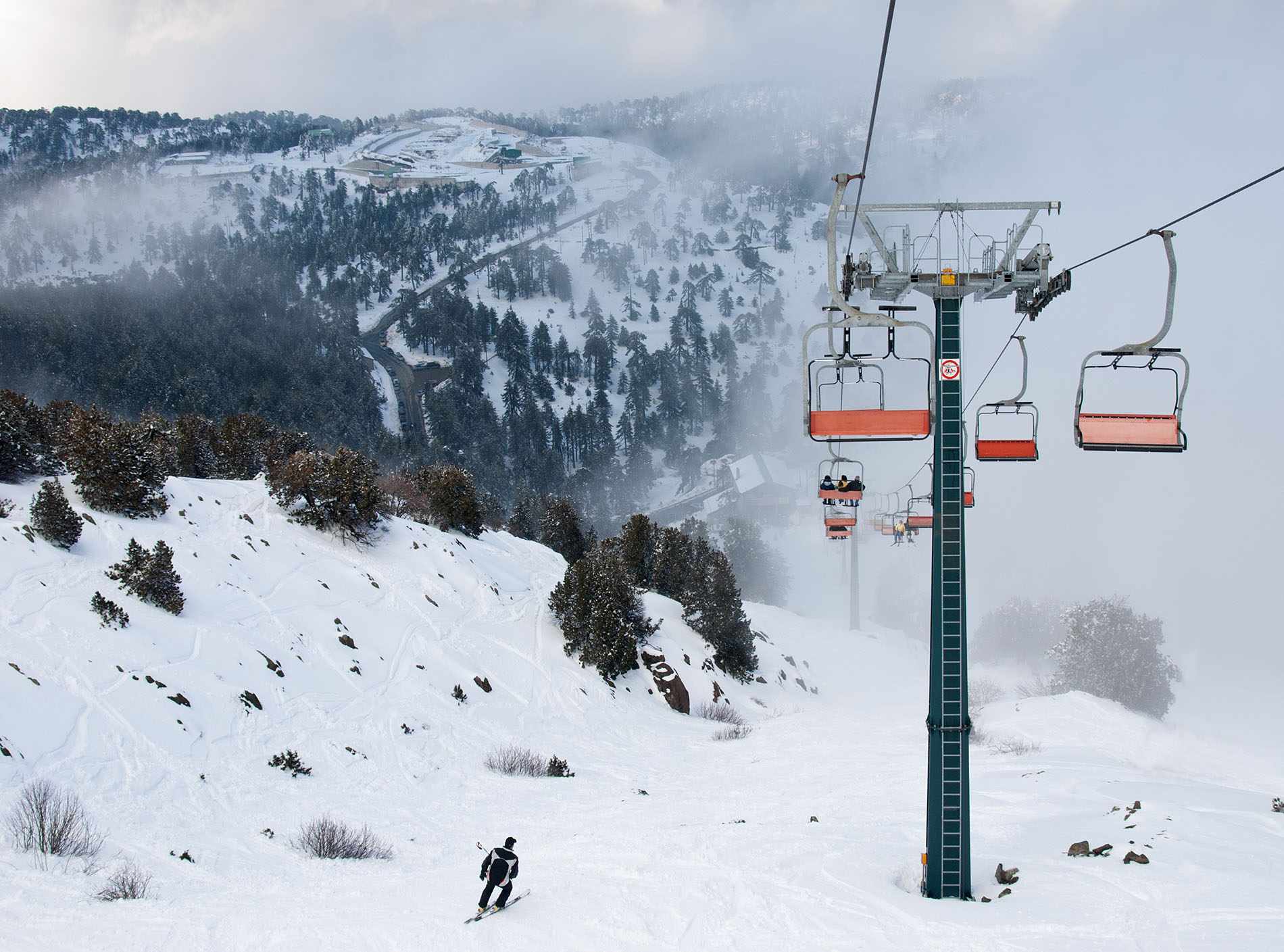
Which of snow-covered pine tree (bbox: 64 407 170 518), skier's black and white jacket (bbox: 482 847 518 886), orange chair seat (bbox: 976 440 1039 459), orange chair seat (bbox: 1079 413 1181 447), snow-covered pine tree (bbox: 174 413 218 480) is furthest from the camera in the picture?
snow-covered pine tree (bbox: 174 413 218 480)

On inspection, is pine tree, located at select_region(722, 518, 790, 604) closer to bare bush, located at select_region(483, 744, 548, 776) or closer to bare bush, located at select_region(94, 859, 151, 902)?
bare bush, located at select_region(483, 744, 548, 776)

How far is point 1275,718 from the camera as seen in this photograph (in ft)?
285

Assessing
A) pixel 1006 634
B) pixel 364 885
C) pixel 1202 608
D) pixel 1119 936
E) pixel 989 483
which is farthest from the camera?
pixel 989 483

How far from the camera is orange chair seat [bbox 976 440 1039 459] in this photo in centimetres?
1380

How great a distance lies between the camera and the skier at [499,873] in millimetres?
9695

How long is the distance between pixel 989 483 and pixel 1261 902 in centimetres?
18498

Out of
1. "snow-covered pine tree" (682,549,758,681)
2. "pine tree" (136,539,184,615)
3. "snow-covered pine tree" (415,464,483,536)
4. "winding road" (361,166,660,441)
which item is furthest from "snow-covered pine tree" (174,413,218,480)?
"winding road" (361,166,660,441)

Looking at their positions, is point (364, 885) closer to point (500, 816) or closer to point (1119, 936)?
point (500, 816)

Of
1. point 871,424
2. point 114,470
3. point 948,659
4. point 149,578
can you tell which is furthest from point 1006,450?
point 114,470

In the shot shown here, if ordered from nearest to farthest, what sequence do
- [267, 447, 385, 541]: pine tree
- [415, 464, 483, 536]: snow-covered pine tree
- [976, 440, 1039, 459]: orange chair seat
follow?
[976, 440, 1039, 459]: orange chair seat → [267, 447, 385, 541]: pine tree → [415, 464, 483, 536]: snow-covered pine tree

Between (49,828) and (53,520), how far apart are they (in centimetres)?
1440

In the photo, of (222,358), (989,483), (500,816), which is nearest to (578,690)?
(500,816)

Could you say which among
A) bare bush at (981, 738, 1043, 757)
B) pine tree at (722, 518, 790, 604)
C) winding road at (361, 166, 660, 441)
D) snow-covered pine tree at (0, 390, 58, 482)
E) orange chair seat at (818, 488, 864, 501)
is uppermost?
winding road at (361, 166, 660, 441)

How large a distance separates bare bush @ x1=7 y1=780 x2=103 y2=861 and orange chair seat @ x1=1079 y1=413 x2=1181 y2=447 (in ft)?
46.9
